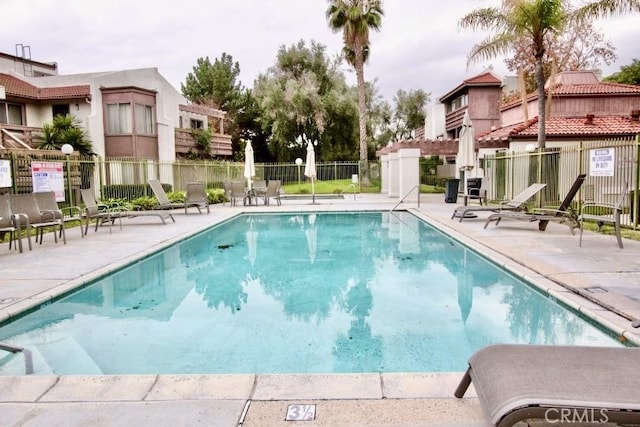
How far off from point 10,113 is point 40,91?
1903 millimetres

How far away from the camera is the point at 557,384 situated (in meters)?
2.05

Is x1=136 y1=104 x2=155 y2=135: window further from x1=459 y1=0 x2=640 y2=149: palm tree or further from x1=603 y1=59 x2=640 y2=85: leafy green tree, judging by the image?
x1=603 y1=59 x2=640 y2=85: leafy green tree

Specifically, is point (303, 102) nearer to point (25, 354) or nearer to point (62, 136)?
point (62, 136)

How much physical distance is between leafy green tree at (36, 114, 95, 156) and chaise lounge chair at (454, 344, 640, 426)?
21.8 m

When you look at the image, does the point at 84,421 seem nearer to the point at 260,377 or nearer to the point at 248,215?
the point at 260,377

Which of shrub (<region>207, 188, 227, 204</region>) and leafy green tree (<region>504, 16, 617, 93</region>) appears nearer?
shrub (<region>207, 188, 227, 204</region>)

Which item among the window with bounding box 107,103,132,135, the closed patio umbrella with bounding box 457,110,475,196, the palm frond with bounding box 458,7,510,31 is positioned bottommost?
the closed patio umbrella with bounding box 457,110,475,196

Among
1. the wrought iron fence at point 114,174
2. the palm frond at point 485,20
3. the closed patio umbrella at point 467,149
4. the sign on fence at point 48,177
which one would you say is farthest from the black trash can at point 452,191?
the sign on fence at point 48,177

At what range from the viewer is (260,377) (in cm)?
314

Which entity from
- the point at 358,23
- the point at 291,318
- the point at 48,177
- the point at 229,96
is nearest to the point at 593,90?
the point at 358,23

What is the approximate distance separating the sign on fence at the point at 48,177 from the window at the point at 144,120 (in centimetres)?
1183

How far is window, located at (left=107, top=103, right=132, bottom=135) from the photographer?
75.7 feet

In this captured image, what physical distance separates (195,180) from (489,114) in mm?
18253

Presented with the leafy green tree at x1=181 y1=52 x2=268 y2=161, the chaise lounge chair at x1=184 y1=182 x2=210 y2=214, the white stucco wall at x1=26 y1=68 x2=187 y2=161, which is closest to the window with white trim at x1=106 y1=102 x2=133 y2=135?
the white stucco wall at x1=26 y1=68 x2=187 y2=161
